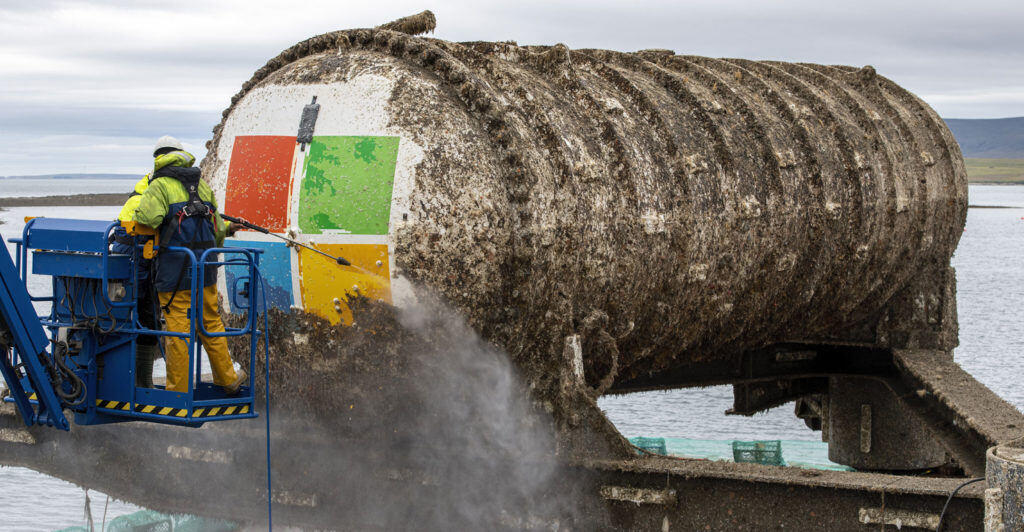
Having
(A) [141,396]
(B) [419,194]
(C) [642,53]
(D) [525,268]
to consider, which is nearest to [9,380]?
(A) [141,396]

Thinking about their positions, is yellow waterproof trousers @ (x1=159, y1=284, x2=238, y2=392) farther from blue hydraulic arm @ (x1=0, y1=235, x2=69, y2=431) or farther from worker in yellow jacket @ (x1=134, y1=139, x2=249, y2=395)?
blue hydraulic arm @ (x1=0, y1=235, x2=69, y2=431)

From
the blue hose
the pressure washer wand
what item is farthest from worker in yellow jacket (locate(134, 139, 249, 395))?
the blue hose

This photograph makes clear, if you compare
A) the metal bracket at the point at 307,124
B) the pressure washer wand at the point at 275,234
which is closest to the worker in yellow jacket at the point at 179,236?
the pressure washer wand at the point at 275,234

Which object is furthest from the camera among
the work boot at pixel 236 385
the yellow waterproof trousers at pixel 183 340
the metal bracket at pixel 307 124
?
the work boot at pixel 236 385

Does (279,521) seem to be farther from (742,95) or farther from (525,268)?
(742,95)

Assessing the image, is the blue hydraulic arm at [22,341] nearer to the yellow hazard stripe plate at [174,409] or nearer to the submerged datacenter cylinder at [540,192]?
the yellow hazard stripe plate at [174,409]

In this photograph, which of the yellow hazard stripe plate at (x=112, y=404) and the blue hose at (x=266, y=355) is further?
the yellow hazard stripe plate at (x=112, y=404)

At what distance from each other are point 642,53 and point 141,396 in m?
4.88

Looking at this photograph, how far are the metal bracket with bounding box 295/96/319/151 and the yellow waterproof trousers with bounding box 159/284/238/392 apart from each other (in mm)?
915

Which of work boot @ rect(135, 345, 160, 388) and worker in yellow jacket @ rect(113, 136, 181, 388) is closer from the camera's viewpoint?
worker in yellow jacket @ rect(113, 136, 181, 388)

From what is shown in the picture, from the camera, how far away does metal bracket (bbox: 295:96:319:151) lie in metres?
6.00

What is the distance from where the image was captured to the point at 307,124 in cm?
603

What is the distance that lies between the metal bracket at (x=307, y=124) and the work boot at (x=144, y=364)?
1433mm

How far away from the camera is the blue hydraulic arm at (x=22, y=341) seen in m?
5.77
